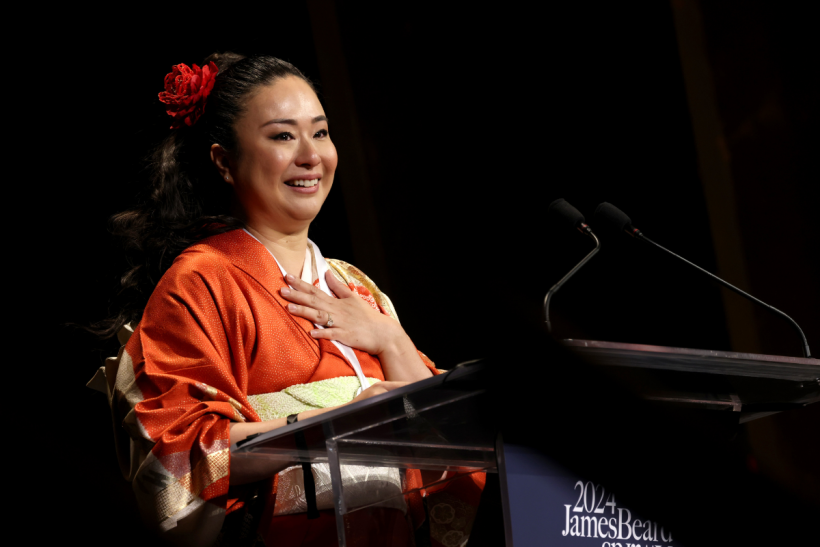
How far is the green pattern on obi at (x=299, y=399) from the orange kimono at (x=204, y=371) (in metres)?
0.02

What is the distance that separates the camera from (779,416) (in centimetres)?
268

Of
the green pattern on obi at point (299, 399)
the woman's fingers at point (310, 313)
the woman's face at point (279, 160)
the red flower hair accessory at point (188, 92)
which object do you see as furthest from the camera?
the red flower hair accessory at point (188, 92)

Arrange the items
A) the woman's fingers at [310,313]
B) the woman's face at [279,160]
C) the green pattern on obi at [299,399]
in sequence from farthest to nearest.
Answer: the woman's face at [279,160] < the woman's fingers at [310,313] < the green pattern on obi at [299,399]

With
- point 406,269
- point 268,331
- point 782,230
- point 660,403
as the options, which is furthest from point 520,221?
point 660,403

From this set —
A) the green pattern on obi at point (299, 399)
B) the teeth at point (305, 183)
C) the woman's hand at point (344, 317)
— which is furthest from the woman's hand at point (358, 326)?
the teeth at point (305, 183)

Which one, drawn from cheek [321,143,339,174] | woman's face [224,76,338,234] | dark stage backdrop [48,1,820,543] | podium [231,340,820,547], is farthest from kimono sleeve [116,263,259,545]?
dark stage backdrop [48,1,820,543]

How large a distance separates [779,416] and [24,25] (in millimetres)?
2839

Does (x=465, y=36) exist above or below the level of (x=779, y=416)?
above

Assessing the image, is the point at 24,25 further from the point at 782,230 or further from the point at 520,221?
the point at 782,230

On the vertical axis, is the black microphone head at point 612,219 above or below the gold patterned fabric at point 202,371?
above

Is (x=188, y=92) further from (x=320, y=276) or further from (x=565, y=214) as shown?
(x=565, y=214)

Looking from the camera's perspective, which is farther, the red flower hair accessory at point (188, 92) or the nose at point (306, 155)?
the red flower hair accessory at point (188, 92)

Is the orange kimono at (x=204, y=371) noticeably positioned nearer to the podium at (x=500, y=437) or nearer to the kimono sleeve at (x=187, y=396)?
the kimono sleeve at (x=187, y=396)

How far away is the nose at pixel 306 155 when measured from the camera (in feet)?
5.45
